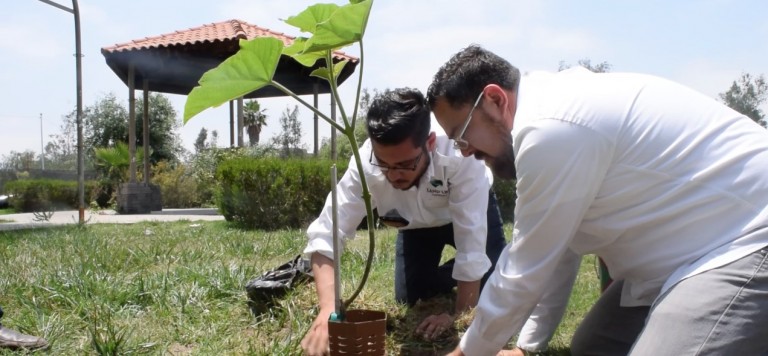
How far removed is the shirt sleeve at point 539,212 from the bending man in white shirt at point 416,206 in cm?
72

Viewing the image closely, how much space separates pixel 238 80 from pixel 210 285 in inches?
85.8

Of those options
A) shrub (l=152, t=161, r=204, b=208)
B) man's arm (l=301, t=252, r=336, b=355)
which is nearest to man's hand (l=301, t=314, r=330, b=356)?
man's arm (l=301, t=252, r=336, b=355)

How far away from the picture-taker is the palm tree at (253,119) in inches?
1190

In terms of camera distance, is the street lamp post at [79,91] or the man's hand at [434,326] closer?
the man's hand at [434,326]

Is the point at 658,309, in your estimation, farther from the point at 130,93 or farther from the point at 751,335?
the point at 130,93

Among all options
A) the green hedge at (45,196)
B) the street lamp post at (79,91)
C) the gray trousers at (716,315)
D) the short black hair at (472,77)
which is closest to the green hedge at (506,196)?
the street lamp post at (79,91)

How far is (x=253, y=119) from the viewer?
100 feet

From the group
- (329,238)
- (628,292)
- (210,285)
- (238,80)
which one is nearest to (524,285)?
(628,292)

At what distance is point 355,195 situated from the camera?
311cm

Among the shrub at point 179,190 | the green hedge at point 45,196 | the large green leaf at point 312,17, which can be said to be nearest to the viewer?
the large green leaf at point 312,17

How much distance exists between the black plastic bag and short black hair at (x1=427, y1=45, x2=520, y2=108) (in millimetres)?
1671

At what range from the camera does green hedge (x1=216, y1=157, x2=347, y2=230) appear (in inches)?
369

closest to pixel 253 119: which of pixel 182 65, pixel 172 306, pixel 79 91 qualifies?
pixel 182 65

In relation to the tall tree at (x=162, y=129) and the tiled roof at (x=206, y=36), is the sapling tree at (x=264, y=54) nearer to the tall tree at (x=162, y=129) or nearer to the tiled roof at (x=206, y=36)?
the tiled roof at (x=206, y=36)
